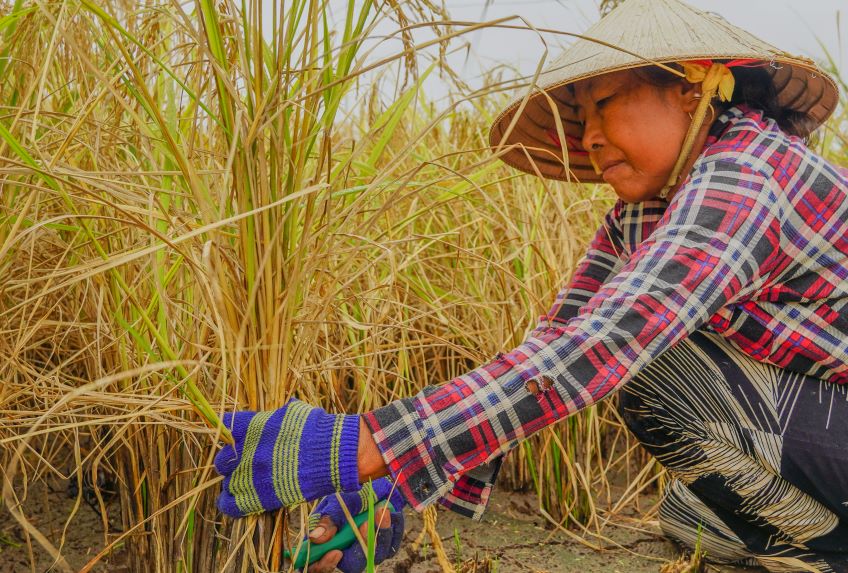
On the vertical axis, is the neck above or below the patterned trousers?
above

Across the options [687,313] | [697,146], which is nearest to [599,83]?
[697,146]

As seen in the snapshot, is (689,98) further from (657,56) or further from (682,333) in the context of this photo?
(682,333)

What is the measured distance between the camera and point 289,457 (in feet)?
2.92

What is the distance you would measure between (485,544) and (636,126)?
928 mm

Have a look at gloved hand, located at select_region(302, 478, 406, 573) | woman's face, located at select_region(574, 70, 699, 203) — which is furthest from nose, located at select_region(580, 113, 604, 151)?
gloved hand, located at select_region(302, 478, 406, 573)

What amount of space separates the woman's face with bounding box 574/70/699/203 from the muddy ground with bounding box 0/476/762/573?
707 mm

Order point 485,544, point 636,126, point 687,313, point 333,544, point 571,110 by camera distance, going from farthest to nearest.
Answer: point 485,544
point 571,110
point 636,126
point 333,544
point 687,313

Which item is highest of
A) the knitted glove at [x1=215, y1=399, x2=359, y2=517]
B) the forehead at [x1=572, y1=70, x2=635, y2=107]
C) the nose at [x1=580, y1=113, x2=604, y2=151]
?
the forehead at [x1=572, y1=70, x2=635, y2=107]

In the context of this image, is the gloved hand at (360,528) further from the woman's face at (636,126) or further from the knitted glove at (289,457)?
the woman's face at (636,126)

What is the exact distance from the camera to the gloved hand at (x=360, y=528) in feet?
3.64

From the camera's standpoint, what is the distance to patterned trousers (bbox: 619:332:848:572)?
133 centimetres

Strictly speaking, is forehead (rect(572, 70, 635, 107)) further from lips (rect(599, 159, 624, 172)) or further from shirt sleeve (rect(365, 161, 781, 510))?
shirt sleeve (rect(365, 161, 781, 510))

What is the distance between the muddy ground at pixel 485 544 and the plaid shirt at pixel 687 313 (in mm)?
514

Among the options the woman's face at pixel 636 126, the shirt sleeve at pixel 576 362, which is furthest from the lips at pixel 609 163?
the shirt sleeve at pixel 576 362
